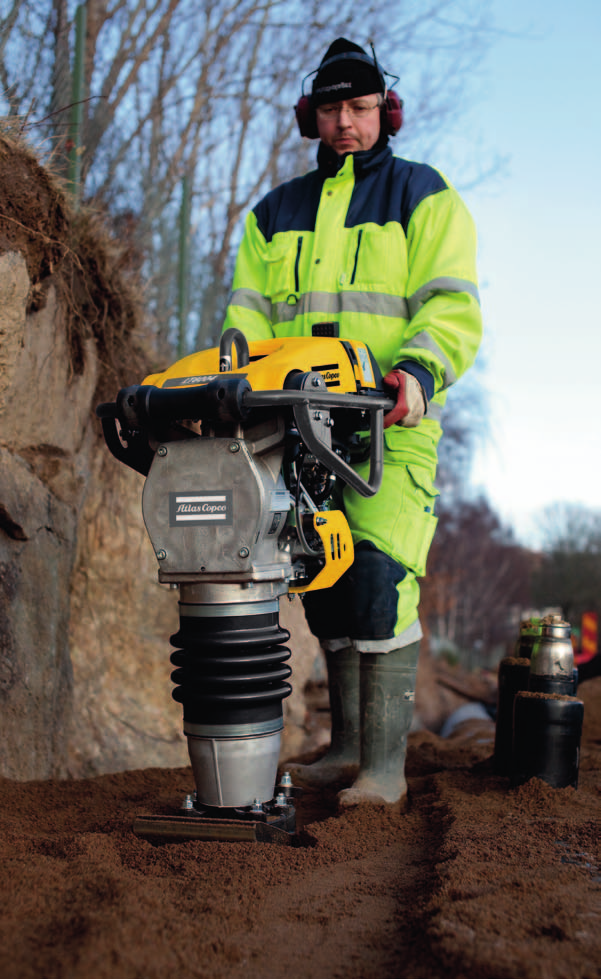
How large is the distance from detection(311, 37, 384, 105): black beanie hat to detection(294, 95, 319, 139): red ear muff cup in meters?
0.13

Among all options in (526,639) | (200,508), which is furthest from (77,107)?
(526,639)

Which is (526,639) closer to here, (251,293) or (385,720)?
(385,720)

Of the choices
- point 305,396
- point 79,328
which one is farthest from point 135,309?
point 305,396

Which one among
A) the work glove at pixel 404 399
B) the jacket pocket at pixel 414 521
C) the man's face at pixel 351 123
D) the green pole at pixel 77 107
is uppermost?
the green pole at pixel 77 107

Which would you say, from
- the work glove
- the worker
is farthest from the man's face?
the work glove

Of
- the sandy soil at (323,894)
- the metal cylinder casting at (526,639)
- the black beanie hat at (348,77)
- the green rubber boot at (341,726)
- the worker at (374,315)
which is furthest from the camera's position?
the metal cylinder casting at (526,639)

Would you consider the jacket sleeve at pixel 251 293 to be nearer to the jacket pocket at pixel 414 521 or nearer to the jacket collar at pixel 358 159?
the jacket collar at pixel 358 159

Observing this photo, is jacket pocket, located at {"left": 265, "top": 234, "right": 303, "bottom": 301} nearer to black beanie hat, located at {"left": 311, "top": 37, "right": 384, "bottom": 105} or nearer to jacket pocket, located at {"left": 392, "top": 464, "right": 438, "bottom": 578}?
black beanie hat, located at {"left": 311, "top": 37, "right": 384, "bottom": 105}

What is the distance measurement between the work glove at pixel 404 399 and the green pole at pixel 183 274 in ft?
14.1

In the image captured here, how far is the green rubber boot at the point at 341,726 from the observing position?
3.13 metres

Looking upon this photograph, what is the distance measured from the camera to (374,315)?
2930 mm

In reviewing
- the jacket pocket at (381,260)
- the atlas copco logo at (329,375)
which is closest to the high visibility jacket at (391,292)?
the jacket pocket at (381,260)

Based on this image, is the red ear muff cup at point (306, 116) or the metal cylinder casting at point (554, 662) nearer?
the metal cylinder casting at point (554, 662)

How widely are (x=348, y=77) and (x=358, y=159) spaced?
261mm
